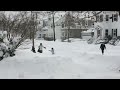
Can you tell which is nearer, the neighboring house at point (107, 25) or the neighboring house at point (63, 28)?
the neighboring house at point (107, 25)

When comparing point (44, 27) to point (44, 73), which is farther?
point (44, 27)

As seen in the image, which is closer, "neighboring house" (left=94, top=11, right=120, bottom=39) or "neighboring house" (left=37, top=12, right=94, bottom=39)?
"neighboring house" (left=94, top=11, right=120, bottom=39)

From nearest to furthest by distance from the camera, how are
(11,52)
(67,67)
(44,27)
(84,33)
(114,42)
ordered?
(67,67) < (11,52) < (114,42) < (84,33) < (44,27)

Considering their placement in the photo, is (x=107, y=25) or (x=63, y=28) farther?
→ (x=63, y=28)

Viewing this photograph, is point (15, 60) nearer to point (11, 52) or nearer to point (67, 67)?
point (11, 52)

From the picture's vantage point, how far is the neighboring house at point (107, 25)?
3800cm

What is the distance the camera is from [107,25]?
4019 centimetres

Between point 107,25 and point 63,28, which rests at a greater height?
point 107,25

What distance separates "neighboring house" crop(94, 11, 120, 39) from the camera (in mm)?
38000

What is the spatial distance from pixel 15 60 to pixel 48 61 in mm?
1925
